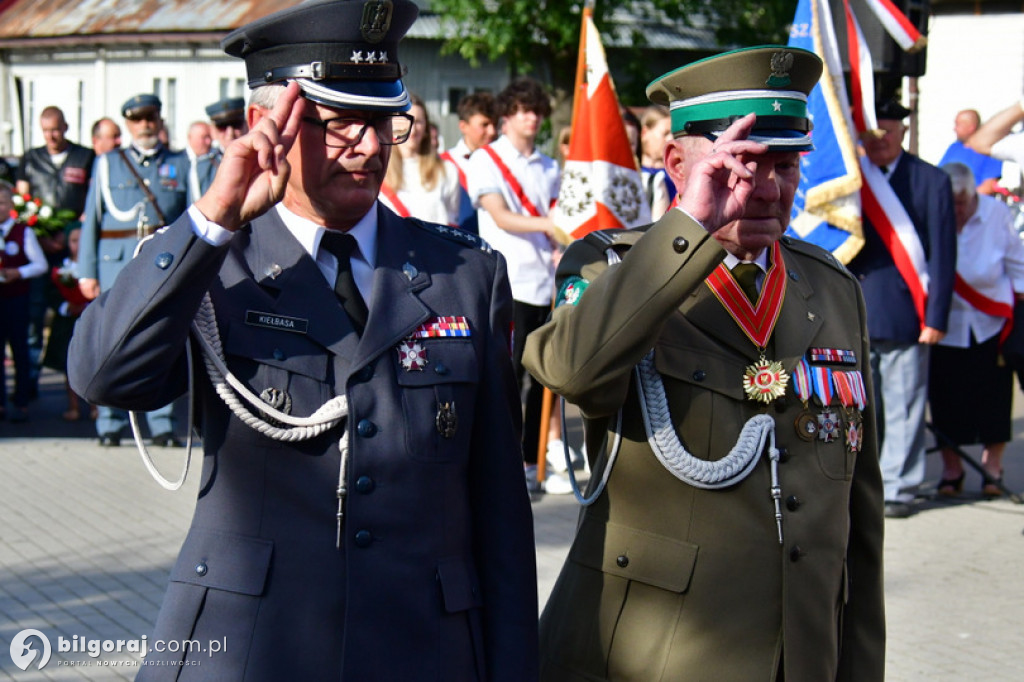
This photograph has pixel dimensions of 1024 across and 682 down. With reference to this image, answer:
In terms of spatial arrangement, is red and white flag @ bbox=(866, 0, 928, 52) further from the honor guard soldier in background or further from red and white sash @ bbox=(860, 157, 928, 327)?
the honor guard soldier in background

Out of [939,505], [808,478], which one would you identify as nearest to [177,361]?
[808,478]

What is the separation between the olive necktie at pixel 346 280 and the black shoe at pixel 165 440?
7.00 meters

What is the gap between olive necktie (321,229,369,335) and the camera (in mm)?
2730

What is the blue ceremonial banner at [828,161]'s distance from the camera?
7.30 meters

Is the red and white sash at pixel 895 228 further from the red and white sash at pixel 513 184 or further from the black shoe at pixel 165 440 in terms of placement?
the black shoe at pixel 165 440

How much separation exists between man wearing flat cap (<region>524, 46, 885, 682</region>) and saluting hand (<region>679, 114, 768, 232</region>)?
0.17ft

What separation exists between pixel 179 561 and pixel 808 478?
1.28 m

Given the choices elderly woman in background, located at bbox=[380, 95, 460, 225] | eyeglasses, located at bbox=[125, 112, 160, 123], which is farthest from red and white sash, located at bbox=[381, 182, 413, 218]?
eyeglasses, located at bbox=[125, 112, 160, 123]

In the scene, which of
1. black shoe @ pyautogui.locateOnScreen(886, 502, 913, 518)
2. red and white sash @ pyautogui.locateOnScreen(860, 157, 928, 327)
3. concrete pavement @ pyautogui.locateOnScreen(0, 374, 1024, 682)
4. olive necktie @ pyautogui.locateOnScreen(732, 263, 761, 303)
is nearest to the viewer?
olive necktie @ pyautogui.locateOnScreen(732, 263, 761, 303)

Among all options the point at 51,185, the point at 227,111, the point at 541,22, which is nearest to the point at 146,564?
the point at 227,111

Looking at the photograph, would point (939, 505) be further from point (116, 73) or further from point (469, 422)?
point (116, 73)

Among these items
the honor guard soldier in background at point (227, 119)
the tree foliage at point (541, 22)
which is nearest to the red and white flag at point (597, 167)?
the honor guard soldier in background at point (227, 119)

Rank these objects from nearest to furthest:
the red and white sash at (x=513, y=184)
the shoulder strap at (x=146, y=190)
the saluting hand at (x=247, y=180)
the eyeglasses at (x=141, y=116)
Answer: the saluting hand at (x=247, y=180)
the red and white sash at (x=513, y=184)
the shoulder strap at (x=146, y=190)
the eyeglasses at (x=141, y=116)

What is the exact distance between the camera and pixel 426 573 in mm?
2637
